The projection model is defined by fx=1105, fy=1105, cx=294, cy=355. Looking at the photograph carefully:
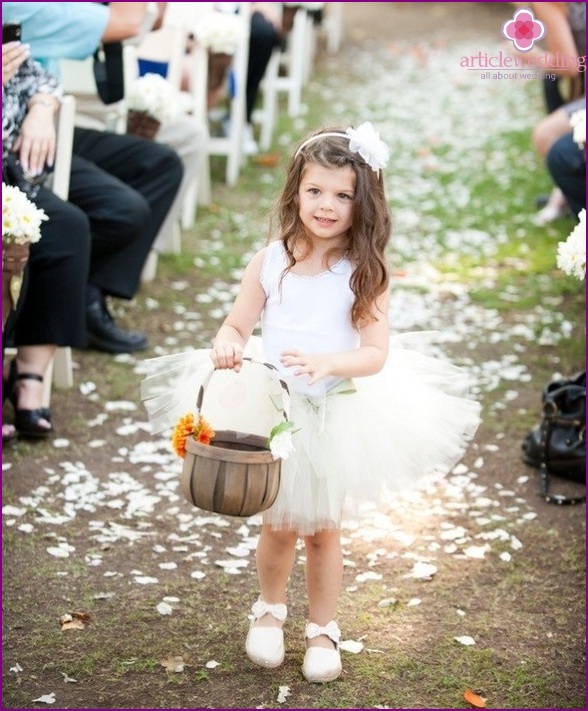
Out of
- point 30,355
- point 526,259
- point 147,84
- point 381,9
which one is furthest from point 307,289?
point 381,9

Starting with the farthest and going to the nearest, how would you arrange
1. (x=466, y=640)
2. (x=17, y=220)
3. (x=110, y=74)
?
1. (x=110, y=74)
2. (x=17, y=220)
3. (x=466, y=640)

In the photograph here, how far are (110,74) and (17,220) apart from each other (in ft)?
5.03

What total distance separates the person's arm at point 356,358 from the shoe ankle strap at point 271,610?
1.93 ft

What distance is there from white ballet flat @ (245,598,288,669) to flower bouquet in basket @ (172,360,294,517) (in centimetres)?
42

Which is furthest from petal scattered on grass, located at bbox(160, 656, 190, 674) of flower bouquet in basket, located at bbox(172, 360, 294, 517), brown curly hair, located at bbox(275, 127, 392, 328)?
brown curly hair, located at bbox(275, 127, 392, 328)

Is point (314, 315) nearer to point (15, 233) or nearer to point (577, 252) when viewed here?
point (577, 252)

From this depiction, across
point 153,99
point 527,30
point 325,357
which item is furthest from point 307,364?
point 527,30

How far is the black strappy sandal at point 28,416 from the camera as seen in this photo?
3791mm

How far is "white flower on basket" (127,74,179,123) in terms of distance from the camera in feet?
16.3

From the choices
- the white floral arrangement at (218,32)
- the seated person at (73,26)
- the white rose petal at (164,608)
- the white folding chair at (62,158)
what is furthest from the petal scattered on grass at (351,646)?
the white floral arrangement at (218,32)

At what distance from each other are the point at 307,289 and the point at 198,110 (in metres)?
4.11

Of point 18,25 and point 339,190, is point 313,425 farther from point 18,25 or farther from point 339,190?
point 18,25

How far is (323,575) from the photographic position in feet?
8.59

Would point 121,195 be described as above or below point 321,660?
above
